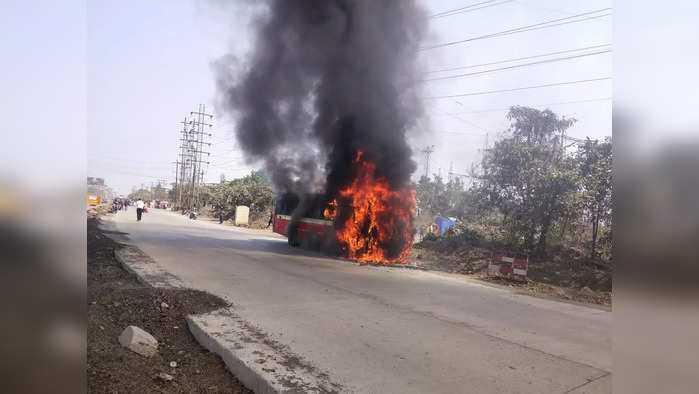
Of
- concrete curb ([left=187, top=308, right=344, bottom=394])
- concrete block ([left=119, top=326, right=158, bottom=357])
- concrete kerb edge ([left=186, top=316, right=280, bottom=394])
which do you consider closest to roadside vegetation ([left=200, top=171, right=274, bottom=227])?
concrete curb ([left=187, top=308, right=344, bottom=394])

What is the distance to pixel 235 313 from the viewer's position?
234 inches

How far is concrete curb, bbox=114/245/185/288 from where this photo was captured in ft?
23.2

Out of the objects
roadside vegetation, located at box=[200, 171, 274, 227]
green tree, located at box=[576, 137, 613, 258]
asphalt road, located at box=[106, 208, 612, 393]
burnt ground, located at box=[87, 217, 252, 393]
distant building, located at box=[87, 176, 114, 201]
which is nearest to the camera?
distant building, located at box=[87, 176, 114, 201]

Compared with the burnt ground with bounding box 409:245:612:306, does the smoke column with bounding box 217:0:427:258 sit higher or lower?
higher

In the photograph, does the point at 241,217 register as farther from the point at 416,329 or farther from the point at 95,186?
the point at 95,186

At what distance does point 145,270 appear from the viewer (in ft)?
26.6

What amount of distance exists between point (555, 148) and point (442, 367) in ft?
36.5

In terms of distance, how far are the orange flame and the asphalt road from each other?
3.58 metres

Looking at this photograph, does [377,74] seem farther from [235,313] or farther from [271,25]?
[235,313]

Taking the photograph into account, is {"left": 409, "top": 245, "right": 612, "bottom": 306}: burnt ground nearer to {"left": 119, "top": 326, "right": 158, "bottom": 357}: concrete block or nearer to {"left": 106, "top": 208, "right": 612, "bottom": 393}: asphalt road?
{"left": 106, "top": 208, "right": 612, "bottom": 393}: asphalt road

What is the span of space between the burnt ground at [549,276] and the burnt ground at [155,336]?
25.6 ft

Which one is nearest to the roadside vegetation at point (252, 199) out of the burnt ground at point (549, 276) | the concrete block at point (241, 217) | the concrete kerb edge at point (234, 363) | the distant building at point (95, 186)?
the concrete block at point (241, 217)

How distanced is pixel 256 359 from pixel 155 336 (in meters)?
1.41

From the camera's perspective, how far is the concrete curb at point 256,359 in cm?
374
